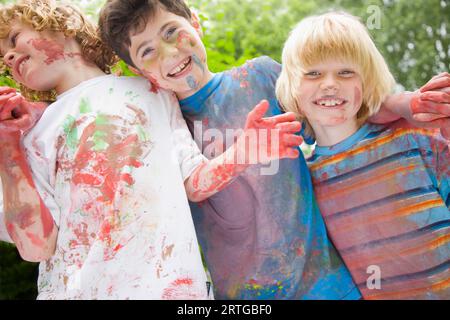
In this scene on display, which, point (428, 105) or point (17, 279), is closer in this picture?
point (428, 105)

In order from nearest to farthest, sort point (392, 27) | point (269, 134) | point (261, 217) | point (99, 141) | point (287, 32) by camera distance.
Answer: point (269, 134) < point (99, 141) < point (261, 217) < point (287, 32) < point (392, 27)

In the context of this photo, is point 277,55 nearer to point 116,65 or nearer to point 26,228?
point 116,65

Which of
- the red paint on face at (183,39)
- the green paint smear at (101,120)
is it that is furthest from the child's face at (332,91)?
the green paint smear at (101,120)

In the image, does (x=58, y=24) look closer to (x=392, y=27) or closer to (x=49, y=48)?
(x=49, y=48)

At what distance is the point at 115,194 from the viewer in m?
1.47

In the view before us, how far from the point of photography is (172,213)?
4.84ft

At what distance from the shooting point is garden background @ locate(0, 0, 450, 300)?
3.69 metres

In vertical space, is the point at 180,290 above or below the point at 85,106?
below

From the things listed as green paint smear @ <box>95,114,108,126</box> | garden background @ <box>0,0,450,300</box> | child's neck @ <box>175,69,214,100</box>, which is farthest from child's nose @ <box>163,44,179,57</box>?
garden background @ <box>0,0,450,300</box>

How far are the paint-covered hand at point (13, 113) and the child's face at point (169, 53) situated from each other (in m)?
0.31

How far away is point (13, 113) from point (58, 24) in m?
0.29

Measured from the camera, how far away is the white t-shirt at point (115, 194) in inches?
56.6

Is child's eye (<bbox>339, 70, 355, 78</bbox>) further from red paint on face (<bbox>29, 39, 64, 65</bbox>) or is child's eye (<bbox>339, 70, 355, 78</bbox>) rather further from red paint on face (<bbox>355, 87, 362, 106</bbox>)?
red paint on face (<bbox>29, 39, 64, 65</bbox>)

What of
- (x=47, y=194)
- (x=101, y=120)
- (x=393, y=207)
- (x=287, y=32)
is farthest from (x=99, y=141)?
(x=287, y=32)
